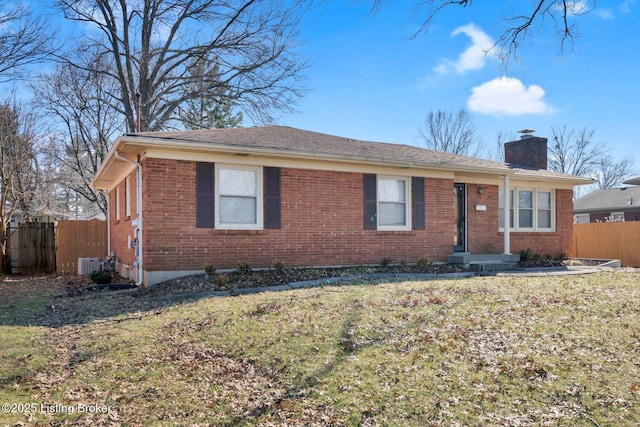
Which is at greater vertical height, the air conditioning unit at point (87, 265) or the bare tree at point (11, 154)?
the bare tree at point (11, 154)

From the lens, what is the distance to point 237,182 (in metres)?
10.7

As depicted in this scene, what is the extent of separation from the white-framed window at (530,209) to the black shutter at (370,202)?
16.3 ft

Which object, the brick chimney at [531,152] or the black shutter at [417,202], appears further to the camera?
the brick chimney at [531,152]

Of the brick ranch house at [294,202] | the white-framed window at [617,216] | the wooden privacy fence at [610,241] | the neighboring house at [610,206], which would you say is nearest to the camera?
the brick ranch house at [294,202]

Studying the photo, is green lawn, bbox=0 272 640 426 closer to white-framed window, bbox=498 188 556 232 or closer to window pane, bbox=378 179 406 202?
window pane, bbox=378 179 406 202

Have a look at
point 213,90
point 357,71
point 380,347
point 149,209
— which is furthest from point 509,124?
point 380,347

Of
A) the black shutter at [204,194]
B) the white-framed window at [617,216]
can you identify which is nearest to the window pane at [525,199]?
the black shutter at [204,194]

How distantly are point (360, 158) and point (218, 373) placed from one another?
7.87 meters

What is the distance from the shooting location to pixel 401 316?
6.36m

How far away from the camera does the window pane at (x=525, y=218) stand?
616 inches

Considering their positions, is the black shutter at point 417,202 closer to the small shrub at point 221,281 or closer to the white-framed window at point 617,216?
the small shrub at point 221,281

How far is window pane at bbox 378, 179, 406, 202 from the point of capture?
1259 centimetres

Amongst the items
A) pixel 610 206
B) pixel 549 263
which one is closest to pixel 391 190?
pixel 549 263

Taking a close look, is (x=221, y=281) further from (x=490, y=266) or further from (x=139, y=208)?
(x=490, y=266)
